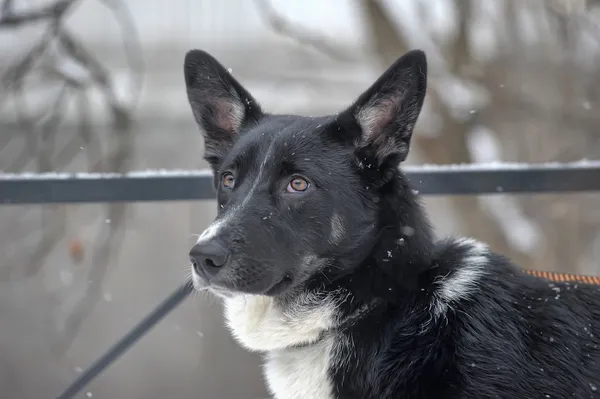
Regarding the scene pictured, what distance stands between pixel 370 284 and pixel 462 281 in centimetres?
31

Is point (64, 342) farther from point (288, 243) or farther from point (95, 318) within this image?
point (288, 243)

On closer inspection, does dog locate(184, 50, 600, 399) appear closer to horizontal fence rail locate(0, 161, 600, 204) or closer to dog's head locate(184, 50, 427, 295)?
dog's head locate(184, 50, 427, 295)

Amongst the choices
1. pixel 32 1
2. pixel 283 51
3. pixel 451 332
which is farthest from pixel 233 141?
pixel 283 51

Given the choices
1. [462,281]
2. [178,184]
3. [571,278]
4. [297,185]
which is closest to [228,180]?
[297,185]

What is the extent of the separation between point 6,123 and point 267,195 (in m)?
4.03

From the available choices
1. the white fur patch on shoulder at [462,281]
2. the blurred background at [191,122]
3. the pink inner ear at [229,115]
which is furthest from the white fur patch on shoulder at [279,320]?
the blurred background at [191,122]

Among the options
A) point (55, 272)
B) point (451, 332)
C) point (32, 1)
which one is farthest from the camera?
point (55, 272)

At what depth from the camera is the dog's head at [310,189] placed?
207 cm

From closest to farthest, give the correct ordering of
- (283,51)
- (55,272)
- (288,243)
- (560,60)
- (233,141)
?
(288,243), (233,141), (560,60), (283,51), (55,272)

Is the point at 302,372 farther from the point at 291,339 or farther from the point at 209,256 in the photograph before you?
the point at 209,256

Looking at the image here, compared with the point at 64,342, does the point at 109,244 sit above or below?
above

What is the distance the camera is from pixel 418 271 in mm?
2178

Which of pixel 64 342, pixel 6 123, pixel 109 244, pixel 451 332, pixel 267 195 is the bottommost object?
pixel 64 342

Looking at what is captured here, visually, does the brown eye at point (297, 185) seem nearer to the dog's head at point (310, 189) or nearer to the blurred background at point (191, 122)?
the dog's head at point (310, 189)
